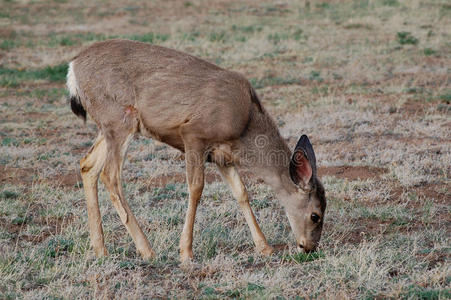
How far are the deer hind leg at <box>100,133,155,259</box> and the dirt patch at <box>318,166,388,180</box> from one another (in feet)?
12.9

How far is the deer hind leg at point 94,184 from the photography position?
6.72m

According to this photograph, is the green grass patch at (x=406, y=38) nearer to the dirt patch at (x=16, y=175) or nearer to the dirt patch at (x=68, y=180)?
the dirt patch at (x=68, y=180)

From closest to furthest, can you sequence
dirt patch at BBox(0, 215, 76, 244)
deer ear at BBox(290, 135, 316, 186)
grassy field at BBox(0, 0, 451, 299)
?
1. grassy field at BBox(0, 0, 451, 299)
2. deer ear at BBox(290, 135, 316, 186)
3. dirt patch at BBox(0, 215, 76, 244)

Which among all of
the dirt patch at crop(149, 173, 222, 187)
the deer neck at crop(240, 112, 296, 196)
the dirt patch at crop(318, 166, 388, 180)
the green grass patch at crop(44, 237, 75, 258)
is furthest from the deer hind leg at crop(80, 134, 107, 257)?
the dirt patch at crop(318, 166, 388, 180)

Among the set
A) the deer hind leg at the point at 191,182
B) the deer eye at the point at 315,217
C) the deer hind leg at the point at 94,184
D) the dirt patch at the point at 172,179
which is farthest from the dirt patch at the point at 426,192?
the deer hind leg at the point at 94,184

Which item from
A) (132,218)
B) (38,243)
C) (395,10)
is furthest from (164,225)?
(395,10)

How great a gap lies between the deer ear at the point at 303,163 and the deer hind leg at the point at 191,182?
3.28 ft

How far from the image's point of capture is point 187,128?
263 inches

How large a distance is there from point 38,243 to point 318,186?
10.6 ft

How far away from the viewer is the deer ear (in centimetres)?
654

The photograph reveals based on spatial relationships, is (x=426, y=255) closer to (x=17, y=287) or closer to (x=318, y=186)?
(x=318, y=186)

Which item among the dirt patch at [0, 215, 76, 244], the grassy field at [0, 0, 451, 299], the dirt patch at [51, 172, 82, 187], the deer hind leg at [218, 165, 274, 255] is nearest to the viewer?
the grassy field at [0, 0, 451, 299]

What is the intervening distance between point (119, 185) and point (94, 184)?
32 centimetres

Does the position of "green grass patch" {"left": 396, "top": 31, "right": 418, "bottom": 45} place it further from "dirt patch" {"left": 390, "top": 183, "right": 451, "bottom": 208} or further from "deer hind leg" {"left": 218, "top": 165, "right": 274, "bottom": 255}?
"deer hind leg" {"left": 218, "top": 165, "right": 274, "bottom": 255}
